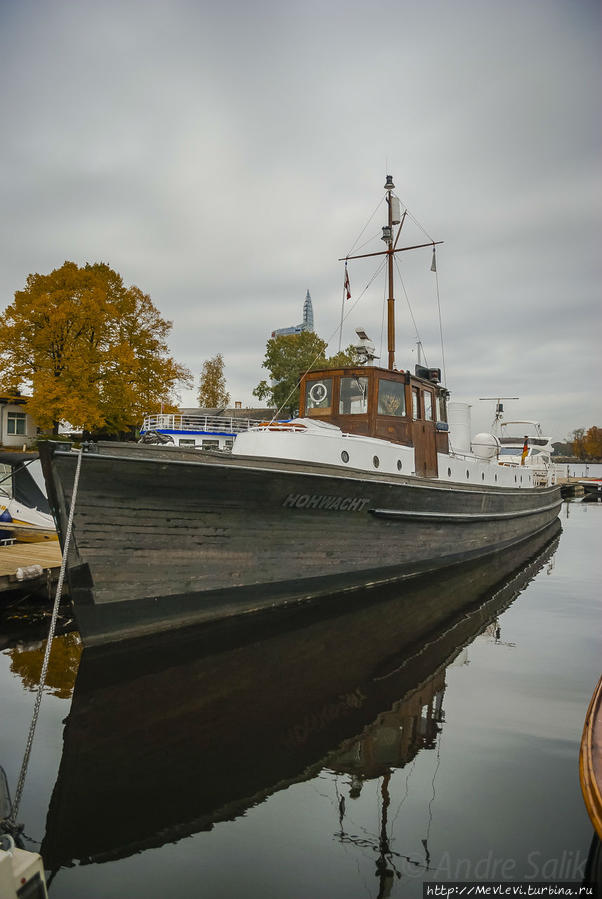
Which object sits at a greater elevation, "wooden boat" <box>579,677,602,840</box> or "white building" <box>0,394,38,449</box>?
"white building" <box>0,394,38,449</box>

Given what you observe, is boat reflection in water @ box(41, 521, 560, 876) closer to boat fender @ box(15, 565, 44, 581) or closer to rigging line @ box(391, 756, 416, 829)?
rigging line @ box(391, 756, 416, 829)

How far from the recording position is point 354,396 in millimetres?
10156

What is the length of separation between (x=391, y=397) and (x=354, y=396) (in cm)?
75

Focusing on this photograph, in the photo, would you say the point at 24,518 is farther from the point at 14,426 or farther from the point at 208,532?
the point at 14,426

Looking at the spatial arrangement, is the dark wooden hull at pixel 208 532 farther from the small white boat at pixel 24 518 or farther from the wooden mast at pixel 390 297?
the small white boat at pixel 24 518

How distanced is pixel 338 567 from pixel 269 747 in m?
4.22

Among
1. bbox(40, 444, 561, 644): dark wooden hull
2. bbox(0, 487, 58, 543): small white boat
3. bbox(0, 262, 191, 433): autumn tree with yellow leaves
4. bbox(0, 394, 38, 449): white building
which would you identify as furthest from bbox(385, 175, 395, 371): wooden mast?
bbox(0, 394, 38, 449): white building

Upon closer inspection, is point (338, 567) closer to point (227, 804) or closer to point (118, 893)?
point (227, 804)

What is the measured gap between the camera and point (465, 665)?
247 inches

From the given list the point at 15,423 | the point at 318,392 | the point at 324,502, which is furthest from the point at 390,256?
the point at 15,423

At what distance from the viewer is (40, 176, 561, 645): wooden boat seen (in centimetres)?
616

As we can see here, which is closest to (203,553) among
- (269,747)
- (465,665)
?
(269,747)

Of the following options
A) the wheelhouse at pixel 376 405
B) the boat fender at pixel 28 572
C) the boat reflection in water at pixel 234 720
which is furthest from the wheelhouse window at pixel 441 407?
the boat fender at pixel 28 572

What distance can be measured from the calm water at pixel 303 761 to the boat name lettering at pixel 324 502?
164 cm
